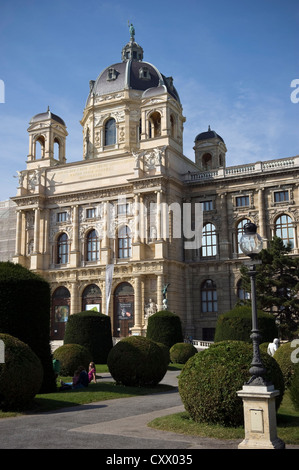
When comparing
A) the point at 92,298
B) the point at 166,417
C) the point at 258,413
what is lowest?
the point at 166,417

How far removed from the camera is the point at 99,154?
56969mm

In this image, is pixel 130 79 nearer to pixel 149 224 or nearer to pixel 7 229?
pixel 149 224

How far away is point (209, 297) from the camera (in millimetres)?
46500

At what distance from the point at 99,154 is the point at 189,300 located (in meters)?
20.1

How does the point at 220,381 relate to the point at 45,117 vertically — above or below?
below

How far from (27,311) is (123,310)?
98.0ft

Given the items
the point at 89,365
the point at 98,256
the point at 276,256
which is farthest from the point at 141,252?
the point at 89,365

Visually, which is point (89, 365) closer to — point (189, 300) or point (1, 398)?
point (1, 398)

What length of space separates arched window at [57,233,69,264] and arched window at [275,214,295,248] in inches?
798

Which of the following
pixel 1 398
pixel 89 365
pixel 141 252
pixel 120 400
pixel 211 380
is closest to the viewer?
pixel 211 380

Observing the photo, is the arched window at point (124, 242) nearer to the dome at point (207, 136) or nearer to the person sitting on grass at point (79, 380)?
the dome at point (207, 136)

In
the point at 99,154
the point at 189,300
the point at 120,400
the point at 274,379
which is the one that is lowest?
the point at 120,400

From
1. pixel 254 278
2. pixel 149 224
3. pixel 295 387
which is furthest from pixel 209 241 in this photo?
pixel 254 278

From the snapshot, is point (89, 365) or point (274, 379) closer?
point (274, 379)
